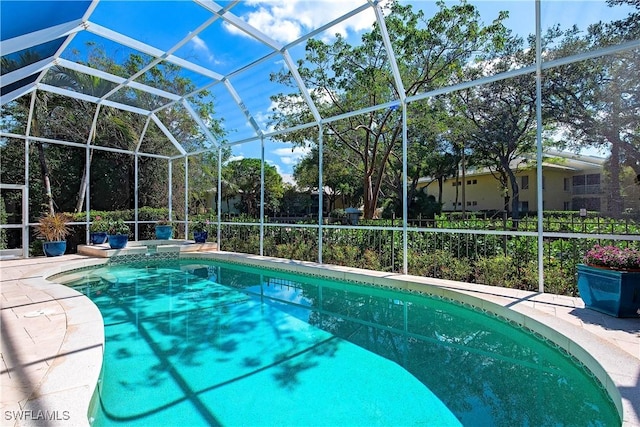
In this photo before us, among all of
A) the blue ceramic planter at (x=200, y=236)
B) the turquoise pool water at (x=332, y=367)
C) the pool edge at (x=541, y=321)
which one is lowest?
the turquoise pool water at (x=332, y=367)

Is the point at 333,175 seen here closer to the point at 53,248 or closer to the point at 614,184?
the point at 53,248

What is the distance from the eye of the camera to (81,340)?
3193mm

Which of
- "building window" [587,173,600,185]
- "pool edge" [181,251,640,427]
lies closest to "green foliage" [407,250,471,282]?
"pool edge" [181,251,640,427]

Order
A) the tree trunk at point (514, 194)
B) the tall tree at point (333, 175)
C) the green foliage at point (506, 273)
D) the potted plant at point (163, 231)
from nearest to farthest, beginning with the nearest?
the green foliage at point (506, 273) < the tree trunk at point (514, 194) < the potted plant at point (163, 231) < the tall tree at point (333, 175)

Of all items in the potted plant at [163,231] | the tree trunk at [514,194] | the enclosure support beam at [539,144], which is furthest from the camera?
the potted plant at [163,231]

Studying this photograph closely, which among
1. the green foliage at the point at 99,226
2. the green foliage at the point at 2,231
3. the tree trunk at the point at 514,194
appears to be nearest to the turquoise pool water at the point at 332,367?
the green foliage at the point at 99,226

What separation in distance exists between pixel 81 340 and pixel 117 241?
23.8 feet

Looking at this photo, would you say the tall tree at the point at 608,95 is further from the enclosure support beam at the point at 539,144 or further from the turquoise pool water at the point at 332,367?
the turquoise pool water at the point at 332,367

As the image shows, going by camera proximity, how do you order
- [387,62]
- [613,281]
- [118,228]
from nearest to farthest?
[613,281], [387,62], [118,228]

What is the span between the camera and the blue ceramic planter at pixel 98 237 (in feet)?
33.3

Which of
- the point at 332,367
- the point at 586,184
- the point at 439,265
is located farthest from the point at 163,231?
the point at 586,184

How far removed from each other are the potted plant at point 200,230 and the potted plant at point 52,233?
3.35 meters

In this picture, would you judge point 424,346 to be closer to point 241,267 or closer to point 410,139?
point 241,267

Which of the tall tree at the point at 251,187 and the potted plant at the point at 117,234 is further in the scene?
the tall tree at the point at 251,187
